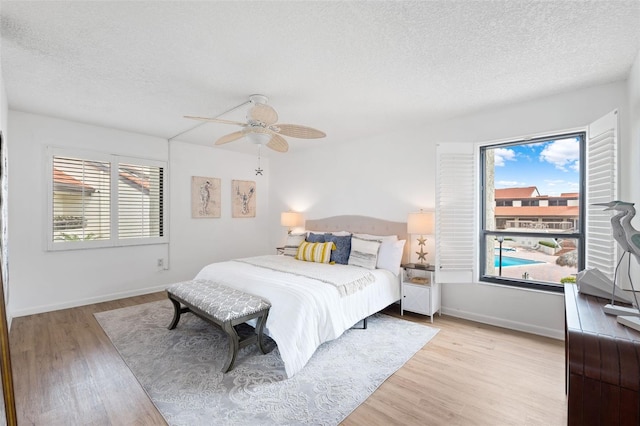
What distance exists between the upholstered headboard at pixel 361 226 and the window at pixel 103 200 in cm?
265

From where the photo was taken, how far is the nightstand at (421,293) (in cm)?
349

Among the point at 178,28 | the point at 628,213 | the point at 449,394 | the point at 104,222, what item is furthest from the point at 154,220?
the point at 628,213

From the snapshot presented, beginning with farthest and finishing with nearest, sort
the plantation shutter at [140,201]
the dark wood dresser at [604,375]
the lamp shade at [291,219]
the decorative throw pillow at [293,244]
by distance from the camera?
the lamp shade at [291,219] < the decorative throw pillow at [293,244] < the plantation shutter at [140,201] < the dark wood dresser at [604,375]

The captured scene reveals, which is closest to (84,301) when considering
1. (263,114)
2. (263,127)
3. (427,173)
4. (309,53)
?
(263,127)

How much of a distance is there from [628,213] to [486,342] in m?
1.99

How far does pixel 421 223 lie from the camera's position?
11.8 ft

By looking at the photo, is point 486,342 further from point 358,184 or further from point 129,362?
point 129,362

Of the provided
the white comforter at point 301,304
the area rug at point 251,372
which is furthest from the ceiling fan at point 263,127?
the area rug at point 251,372

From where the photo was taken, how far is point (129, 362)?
8.21 feet

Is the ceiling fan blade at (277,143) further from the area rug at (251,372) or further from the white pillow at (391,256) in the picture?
the area rug at (251,372)

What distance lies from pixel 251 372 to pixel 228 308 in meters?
0.56

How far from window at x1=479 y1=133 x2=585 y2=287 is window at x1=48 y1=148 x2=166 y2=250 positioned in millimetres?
4868

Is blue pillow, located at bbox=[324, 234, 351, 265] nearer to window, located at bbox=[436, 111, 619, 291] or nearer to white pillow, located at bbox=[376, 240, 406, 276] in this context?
white pillow, located at bbox=[376, 240, 406, 276]

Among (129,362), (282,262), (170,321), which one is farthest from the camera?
(282,262)
